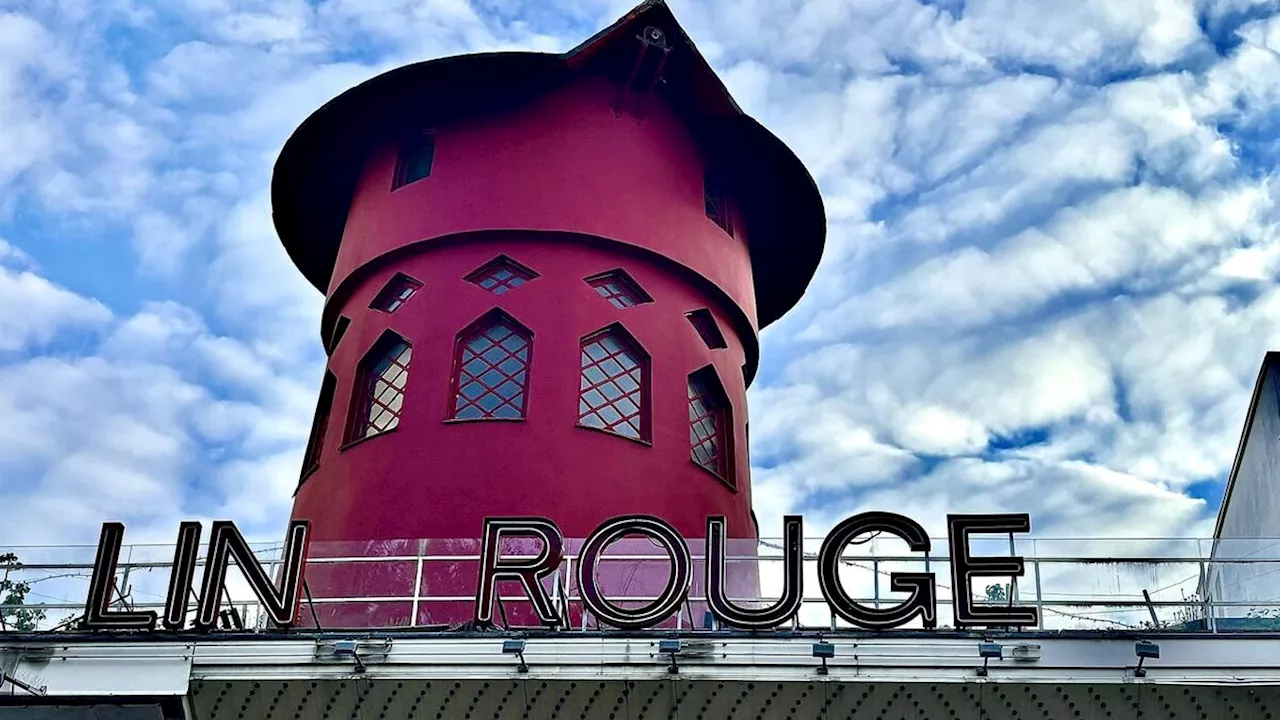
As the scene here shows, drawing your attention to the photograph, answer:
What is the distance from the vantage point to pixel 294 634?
29.4 ft

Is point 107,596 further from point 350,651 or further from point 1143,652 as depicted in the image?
point 1143,652

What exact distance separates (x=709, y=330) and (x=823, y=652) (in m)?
5.31

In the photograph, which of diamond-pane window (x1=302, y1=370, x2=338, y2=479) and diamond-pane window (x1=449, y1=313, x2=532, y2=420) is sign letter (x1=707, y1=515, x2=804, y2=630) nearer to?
diamond-pane window (x1=449, y1=313, x2=532, y2=420)

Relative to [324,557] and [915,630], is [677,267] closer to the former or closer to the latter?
[324,557]

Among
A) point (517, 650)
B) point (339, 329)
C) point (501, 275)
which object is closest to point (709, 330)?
point (501, 275)

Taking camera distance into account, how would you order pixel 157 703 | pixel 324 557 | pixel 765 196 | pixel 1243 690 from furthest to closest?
pixel 765 196 → pixel 324 557 → pixel 157 703 → pixel 1243 690

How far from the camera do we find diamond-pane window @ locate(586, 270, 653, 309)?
12.6m

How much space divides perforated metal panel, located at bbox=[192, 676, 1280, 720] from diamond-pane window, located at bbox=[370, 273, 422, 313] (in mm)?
4707

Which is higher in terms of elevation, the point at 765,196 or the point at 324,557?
the point at 765,196

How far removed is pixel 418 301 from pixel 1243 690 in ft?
24.6

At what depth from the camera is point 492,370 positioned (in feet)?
39.7

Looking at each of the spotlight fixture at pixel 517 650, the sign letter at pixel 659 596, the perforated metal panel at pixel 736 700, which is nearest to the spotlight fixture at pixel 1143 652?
the perforated metal panel at pixel 736 700

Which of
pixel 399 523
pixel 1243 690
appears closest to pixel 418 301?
pixel 399 523

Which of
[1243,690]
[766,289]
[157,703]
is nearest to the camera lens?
[1243,690]
